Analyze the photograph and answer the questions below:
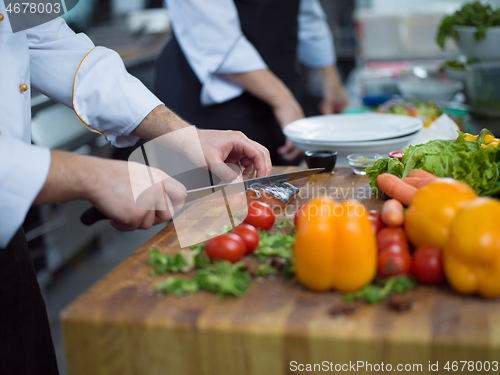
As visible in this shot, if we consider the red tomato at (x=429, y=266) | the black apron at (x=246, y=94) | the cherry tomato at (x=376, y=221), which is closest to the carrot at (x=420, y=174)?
the cherry tomato at (x=376, y=221)

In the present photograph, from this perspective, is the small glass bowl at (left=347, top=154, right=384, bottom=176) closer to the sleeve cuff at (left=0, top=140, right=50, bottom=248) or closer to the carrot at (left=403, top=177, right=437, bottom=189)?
the carrot at (left=403, top=177, right=437, bottom=189)

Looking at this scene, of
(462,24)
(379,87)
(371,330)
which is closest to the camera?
(371,330)

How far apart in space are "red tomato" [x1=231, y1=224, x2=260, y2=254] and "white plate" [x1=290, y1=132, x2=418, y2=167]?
0.58 m

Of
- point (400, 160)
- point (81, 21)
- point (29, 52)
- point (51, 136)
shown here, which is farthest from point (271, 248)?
point (81, 21)

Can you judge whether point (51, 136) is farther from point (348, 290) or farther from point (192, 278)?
point (348, 290)

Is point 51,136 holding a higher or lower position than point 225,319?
lower

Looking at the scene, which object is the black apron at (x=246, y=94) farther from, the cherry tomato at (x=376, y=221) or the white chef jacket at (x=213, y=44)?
the cherry tomato at (x=376, y=221)

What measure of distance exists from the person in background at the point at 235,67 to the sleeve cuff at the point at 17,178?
1.12 meters

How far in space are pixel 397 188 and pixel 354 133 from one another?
22.0 inches

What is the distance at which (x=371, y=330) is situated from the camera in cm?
58

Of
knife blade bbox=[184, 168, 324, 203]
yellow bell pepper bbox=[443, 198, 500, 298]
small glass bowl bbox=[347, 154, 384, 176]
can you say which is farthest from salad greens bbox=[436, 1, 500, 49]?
yellow bell pepper bbox=[443, 198, 500, 298]

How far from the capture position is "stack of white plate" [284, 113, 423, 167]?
130 centimetres

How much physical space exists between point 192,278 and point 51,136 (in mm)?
1941

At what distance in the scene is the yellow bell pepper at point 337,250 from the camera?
641mm
